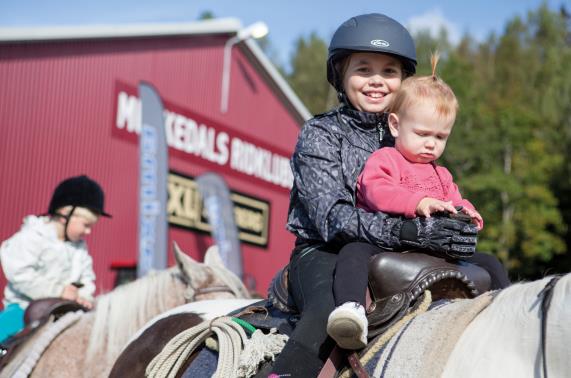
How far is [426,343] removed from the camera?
8.73 ft

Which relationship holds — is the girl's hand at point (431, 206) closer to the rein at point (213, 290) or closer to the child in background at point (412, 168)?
the child in background at point (412, 168)

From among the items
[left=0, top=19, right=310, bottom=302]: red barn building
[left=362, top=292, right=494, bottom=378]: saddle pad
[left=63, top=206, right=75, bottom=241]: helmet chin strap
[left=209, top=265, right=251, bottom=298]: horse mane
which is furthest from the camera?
[left=0, top=19, right=310, bottom=302]: red barn building

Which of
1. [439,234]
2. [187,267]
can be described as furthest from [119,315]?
[439,234]

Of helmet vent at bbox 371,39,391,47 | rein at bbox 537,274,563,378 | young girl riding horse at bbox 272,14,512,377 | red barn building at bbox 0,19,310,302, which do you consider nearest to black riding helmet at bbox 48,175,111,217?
young girl riding horse at bbox 272,14,512,377

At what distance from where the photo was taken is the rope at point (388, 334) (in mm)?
2814

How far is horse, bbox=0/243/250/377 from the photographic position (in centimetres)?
498

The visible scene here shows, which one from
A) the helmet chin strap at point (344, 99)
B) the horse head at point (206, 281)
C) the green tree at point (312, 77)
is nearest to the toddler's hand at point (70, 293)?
the horse head at point (206, 281)

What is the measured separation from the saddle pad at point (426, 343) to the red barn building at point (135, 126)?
1182cm

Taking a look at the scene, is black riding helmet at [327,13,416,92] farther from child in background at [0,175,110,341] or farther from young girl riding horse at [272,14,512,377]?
child in background at [0,175,110,341]

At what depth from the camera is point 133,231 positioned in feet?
60.4

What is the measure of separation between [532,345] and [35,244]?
4.53m

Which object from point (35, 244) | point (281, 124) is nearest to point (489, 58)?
point (281, 124)

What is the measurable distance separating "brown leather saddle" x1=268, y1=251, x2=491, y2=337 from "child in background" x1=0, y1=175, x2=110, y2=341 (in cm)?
335

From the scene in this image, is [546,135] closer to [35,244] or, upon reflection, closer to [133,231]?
[133,231]
